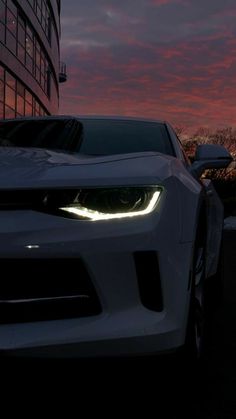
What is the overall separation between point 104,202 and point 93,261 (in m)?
0.29

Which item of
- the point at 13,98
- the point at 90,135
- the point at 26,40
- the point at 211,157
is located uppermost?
the point at 90,135

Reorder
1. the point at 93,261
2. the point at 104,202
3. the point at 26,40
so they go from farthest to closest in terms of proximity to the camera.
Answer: the point at 26,40 → the point at 104,202 → the point at 93,261

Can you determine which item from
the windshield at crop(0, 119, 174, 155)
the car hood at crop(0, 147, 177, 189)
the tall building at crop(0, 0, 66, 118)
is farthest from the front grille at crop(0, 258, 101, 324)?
the tall building at crop(0, 0, 66, 118)

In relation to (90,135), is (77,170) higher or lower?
higher

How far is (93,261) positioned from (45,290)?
0.77ft

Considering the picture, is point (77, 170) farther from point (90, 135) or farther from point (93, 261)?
point (90, 135)

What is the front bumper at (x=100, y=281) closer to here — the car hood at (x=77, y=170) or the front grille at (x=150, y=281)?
the front grille at (x=150, y=281)

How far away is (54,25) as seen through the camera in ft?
157

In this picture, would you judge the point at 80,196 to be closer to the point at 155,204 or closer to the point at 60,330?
the point at 155,204

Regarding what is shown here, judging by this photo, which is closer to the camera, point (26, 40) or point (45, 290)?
point (45, 290)

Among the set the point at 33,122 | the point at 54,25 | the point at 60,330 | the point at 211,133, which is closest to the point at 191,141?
the point at 211,133

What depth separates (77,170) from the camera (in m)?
2.71

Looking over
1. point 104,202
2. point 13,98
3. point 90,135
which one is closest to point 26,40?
point 13,98

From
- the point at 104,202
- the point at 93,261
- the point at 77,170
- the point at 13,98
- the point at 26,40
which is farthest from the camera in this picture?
the point at 26,40
